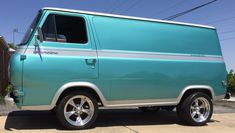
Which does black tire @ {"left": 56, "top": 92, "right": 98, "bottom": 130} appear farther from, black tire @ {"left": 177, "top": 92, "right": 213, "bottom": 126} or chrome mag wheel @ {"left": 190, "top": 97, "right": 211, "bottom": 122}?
chrome mag wheel @ {"left": 190, "top": 97, "right": 211, "bottom": 122}

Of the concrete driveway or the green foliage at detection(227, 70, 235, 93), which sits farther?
the green foliage at detection(227, 70, 235, 93)

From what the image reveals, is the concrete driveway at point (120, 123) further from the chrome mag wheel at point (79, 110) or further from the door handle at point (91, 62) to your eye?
the door handle at point (91, 62)

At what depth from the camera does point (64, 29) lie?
815 centimetres

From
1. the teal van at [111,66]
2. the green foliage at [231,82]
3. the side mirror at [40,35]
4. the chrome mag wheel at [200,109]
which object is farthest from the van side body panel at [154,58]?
the green foliage at [231,82]

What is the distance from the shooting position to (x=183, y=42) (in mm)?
9570

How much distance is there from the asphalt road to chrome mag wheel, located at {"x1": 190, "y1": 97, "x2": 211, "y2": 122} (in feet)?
0.88

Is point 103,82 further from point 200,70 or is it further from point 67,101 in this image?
point 200,70

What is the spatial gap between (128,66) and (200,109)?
2546 millimetres

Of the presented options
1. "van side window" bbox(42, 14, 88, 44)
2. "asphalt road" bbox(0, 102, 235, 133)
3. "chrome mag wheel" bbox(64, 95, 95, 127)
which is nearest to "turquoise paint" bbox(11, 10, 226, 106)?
"van side window" bbox(42, 14, 88, 44)

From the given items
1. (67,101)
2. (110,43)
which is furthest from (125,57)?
(67,101)

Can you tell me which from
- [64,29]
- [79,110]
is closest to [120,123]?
[79,110]

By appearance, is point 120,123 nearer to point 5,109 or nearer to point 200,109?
point 200,109

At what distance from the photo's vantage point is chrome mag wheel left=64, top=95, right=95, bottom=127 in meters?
8.12

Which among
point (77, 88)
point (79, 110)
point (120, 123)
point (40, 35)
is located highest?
point (40, 35)
